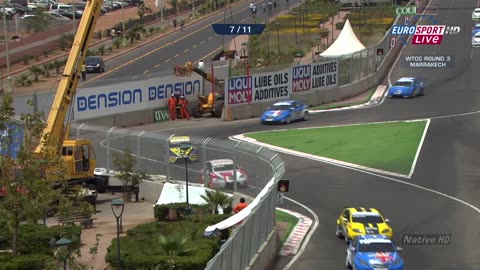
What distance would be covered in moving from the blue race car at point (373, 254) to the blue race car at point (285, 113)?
2928 cm

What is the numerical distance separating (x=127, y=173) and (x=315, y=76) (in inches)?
1138

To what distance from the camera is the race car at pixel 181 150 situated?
37938 mm

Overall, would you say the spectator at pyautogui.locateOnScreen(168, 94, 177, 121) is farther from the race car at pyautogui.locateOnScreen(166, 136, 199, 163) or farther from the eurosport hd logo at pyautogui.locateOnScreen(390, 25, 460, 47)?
the eurosport hd logo at pyautogui.locateOnScreen(390, 25, 460, 47)

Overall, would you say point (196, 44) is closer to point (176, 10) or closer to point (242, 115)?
point (176, 10)

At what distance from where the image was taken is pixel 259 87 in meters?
63.7

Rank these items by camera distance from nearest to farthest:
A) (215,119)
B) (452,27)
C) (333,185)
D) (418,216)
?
1. (418,216)
2. (333,185)
3. (215,119)
4. (452,27)

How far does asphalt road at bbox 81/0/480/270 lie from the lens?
1215 inches

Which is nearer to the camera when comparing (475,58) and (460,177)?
(460,177)

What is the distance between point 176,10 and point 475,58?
52.5 meters

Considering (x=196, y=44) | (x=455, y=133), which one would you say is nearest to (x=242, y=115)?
(x=455, y=133)

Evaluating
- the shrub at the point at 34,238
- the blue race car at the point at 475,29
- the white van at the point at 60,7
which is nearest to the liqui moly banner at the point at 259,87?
the blue race car at the point at 475,29

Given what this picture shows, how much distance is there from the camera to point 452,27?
95438 mm

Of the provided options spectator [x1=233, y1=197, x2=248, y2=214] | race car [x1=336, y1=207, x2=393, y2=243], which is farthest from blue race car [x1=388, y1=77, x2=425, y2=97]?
spectator [x1=233, y1=197, x2=248, y2=214]

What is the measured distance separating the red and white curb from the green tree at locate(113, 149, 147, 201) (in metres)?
7.05
